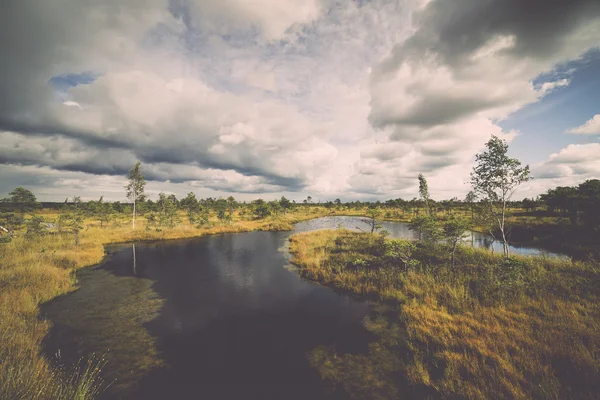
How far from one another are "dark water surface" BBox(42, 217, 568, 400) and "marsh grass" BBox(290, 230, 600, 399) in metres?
1.38

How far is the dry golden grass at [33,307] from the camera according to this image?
5758 millimetres

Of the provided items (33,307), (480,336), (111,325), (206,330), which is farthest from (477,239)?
(33,307)

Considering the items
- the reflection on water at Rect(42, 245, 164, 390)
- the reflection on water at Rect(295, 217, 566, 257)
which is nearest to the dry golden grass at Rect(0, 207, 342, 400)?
the reflection on water at Rect(42, 245, 164, 390)

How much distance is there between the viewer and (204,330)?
11797mm

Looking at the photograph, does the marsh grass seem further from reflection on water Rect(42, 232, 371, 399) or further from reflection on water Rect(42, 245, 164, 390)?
reflection on water Rect(42, 245, 164, 390)

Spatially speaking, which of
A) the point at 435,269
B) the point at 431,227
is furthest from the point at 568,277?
the point at 431,227

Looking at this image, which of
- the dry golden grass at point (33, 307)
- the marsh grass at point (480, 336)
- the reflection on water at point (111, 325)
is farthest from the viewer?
the reflection on water at point (111, 325)

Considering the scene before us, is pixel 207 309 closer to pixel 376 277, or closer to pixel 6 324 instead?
pixel 6 324

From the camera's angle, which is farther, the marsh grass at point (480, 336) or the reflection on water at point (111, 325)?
the reflection on water at point (111, 325)

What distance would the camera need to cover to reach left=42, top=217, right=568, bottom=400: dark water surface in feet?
26.2

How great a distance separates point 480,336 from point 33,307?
22.7 meters

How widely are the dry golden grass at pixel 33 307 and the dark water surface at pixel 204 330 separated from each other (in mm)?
931

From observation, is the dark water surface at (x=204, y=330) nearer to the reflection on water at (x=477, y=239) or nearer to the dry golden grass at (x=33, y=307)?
the dry golden grass at (x=33, y=307)

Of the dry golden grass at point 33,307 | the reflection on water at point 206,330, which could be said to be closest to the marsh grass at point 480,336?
the reflection on water at point 206,330
